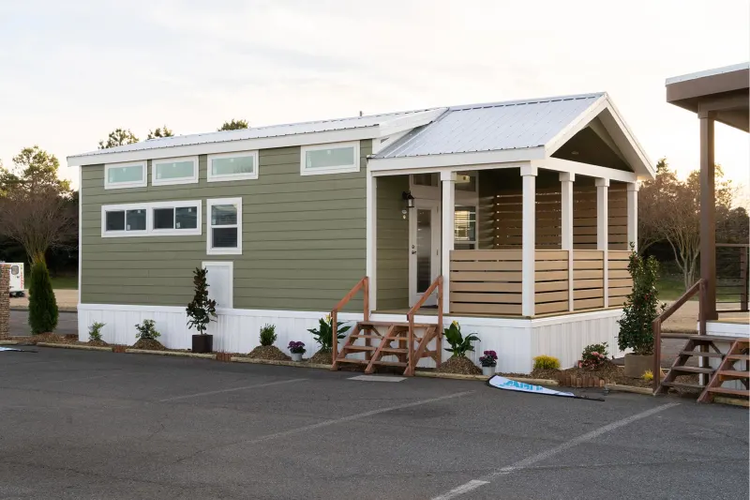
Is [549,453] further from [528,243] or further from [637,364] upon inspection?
[528,243]

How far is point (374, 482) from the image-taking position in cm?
658

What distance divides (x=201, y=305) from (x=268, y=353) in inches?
67.4

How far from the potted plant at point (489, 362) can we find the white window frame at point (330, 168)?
150 inches

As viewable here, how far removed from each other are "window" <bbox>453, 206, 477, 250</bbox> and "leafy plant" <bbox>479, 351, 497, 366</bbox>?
3.78 m

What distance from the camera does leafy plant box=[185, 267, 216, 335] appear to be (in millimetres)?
15516

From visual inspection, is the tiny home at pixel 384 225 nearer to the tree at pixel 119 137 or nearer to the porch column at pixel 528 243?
the porch column at pixel 528 243

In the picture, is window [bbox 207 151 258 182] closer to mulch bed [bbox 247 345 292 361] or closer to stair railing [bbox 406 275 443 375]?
mulch bed [bbox 247 345 292 361]

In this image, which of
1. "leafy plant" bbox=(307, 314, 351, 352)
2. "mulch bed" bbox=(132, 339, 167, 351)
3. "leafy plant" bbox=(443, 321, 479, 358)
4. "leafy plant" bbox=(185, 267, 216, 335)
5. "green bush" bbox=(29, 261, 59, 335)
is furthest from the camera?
"green bush" bbox=(29, 261, 59, 335)

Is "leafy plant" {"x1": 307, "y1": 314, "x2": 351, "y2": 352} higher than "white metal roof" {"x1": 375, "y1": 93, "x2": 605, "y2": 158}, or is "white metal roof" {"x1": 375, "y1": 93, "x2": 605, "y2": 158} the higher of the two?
"white metal roof" {"x1": 375, "y1": 93, "x2": 605, "y2": 158}

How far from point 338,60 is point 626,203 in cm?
689

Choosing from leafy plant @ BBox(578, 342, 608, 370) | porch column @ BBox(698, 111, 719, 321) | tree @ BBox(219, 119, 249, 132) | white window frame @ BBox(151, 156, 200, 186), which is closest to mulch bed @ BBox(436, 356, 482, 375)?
leafy plant @ BBox(578, 342, 608, 370)

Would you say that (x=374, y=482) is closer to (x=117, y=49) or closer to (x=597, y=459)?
(x=597, y=459)

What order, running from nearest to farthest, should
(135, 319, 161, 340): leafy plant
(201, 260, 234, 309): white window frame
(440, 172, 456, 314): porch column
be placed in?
(440, 172, 456, 314): porch column
(201, 260, 234, 309): white window frame
(135, 319, 161, 340): leafy plant

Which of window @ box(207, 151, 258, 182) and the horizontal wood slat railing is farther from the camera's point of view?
window @ box(207, 151, 258, 182)
